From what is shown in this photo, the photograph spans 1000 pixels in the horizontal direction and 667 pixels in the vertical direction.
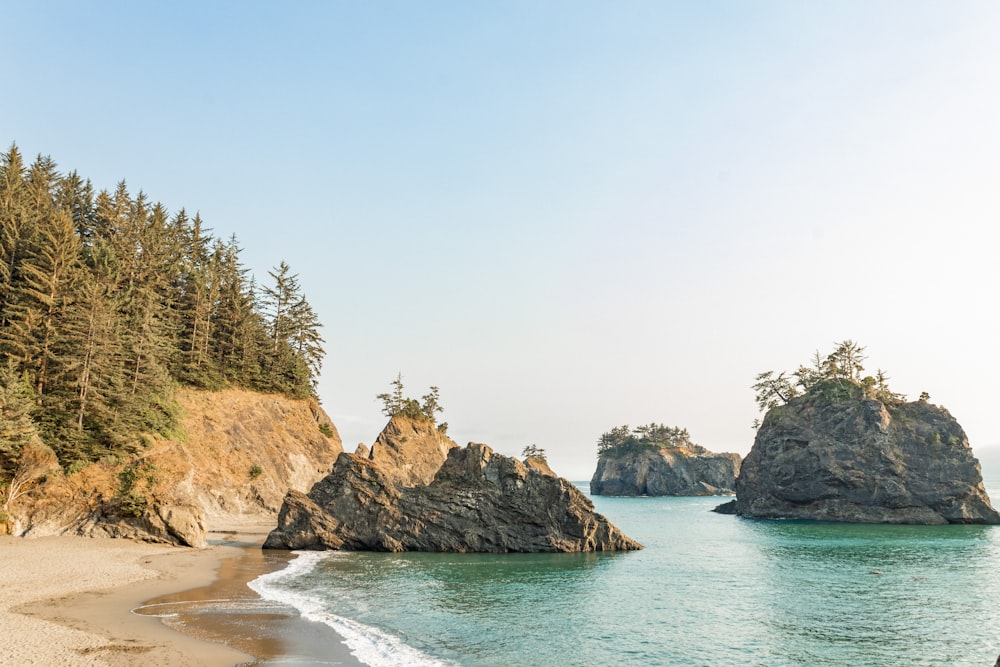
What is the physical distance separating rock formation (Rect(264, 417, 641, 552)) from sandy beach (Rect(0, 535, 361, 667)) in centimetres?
1137

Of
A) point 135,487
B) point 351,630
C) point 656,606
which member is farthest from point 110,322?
point 656,606

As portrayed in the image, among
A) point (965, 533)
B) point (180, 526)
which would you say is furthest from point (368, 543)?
point (965, 533)

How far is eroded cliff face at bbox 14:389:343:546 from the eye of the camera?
43938 millimetres

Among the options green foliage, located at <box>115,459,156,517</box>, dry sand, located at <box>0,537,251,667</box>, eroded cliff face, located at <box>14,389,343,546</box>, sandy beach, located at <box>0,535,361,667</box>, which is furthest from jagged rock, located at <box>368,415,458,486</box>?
sandy beach, located at <box>0,535,361,667</box>

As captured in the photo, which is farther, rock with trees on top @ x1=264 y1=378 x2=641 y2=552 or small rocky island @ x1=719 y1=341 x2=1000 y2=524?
small rocky island @ x1=719 y1=341 x2=1000 y2=524

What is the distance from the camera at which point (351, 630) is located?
24641 millimetres

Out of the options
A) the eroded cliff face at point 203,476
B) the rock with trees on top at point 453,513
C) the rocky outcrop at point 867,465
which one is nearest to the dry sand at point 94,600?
the eroded cliff face at point 203,476

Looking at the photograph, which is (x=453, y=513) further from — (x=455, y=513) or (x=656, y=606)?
(x=656, y=606)

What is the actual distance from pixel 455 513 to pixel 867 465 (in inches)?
3000

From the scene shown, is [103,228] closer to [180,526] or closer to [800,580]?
[180,526]

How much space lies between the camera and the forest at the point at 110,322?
46.4 metres

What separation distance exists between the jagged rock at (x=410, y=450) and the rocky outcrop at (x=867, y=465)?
5966cm

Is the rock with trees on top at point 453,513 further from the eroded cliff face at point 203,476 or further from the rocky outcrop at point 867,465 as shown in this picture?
the rocky outcrop at point 867,465

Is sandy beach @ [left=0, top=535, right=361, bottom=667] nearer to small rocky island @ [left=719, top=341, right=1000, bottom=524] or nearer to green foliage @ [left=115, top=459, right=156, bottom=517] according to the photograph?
green foliage @ [left=115, top=459, right=156, bottom=517]
